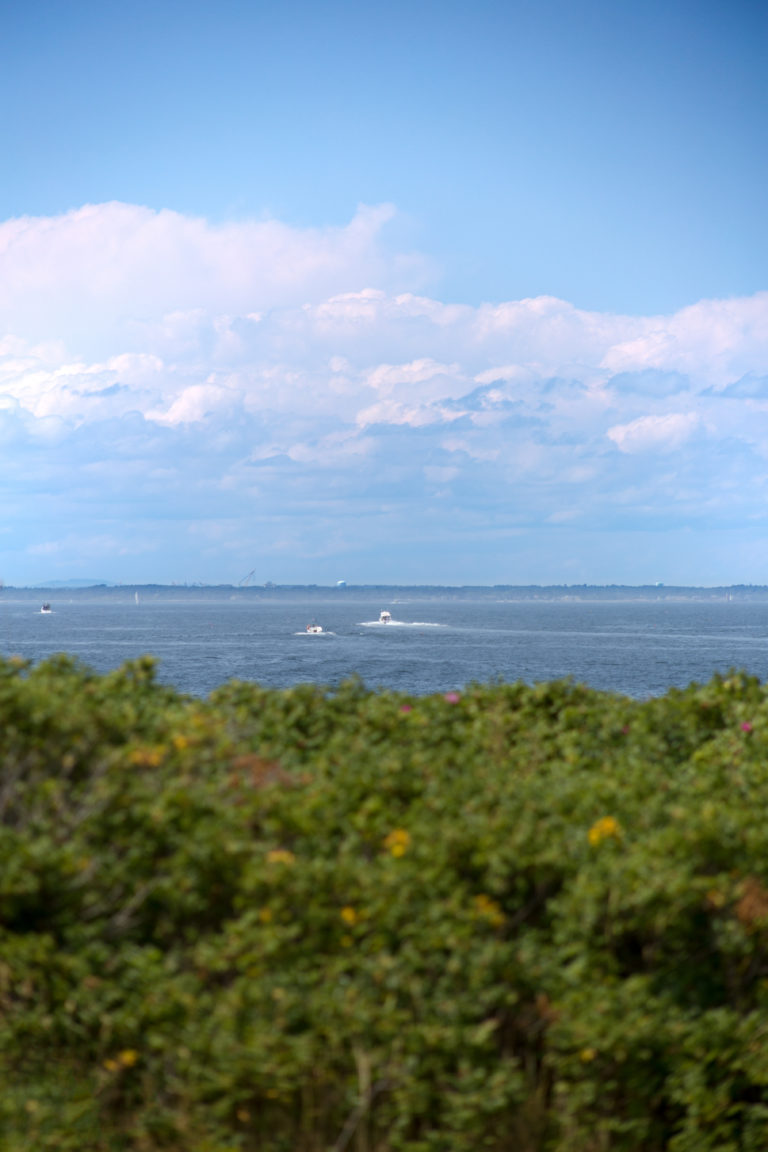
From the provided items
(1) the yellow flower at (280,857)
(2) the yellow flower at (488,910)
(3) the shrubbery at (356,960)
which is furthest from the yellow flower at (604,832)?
(1) the yellow flower at (280,857)

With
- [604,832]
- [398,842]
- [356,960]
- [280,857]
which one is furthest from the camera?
[604,832]

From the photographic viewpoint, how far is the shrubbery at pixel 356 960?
183 inches

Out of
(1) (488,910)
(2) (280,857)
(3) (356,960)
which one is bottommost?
(3) (356,960)

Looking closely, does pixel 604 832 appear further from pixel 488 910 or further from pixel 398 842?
pixel 398 842

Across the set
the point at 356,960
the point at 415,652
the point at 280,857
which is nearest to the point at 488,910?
the point at 356,960

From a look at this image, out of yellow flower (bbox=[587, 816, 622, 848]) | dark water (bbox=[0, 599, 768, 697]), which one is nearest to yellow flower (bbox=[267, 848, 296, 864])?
yellow flower (bbox=[587, 816, 622, 848])

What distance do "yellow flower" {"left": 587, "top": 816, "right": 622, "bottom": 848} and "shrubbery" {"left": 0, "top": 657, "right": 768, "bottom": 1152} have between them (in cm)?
2

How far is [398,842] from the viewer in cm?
494

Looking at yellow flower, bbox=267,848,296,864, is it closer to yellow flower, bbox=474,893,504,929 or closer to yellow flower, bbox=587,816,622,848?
yellow flower, bbox=474,893,504,929

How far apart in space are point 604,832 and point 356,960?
1392 mm

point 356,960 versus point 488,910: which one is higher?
point 488,910

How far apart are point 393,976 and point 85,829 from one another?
1.63m

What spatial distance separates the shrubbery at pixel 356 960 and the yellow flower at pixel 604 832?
0.02 meters

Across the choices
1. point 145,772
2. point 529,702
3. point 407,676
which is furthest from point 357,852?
point 407,676
